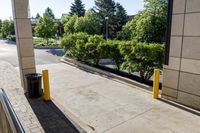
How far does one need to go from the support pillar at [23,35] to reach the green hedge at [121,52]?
168 inches

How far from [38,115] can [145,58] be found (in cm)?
509

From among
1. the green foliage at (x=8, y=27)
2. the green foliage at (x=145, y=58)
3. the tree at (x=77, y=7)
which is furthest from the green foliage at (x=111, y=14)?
the green foliage at (x=145, y=58)

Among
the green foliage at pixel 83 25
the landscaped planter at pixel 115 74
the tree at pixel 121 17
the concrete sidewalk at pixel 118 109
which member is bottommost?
the concrete sidewalk at pixel 118 109

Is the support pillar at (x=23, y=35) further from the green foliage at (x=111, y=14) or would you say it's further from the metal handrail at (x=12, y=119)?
the green foliage at (x=111, y=14)

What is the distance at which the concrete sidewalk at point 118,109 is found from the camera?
5.35m

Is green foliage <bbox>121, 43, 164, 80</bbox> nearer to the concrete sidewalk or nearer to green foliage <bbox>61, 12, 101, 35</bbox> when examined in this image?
the concrete sidewalk

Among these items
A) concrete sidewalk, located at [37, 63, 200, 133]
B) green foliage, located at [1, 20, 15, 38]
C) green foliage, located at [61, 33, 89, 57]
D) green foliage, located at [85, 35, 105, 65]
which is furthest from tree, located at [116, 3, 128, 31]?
concrete sidewalk, located at [37, 63, 200, 133]

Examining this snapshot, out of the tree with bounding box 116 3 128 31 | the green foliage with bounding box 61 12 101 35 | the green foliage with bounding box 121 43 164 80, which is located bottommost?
the green foliage with bounding box 121 43 164 80

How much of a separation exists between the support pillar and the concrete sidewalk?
4.88 feet

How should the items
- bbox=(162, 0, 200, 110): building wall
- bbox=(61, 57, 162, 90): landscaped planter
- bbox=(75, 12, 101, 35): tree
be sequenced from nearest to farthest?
bbox=(162, 0, 200, 110): building wall → bbox=(61, 57, 162, 90): landscaped planter → bbox=(75, 12, 101, 35): tree

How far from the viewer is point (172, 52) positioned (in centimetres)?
683

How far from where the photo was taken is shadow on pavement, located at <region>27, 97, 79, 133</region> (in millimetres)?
5102

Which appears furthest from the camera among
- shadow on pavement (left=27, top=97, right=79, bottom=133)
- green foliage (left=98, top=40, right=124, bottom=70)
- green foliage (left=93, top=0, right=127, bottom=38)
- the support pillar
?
green foliage (left=93, top=0, right=127, bottom=38)

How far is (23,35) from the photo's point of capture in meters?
7.65
